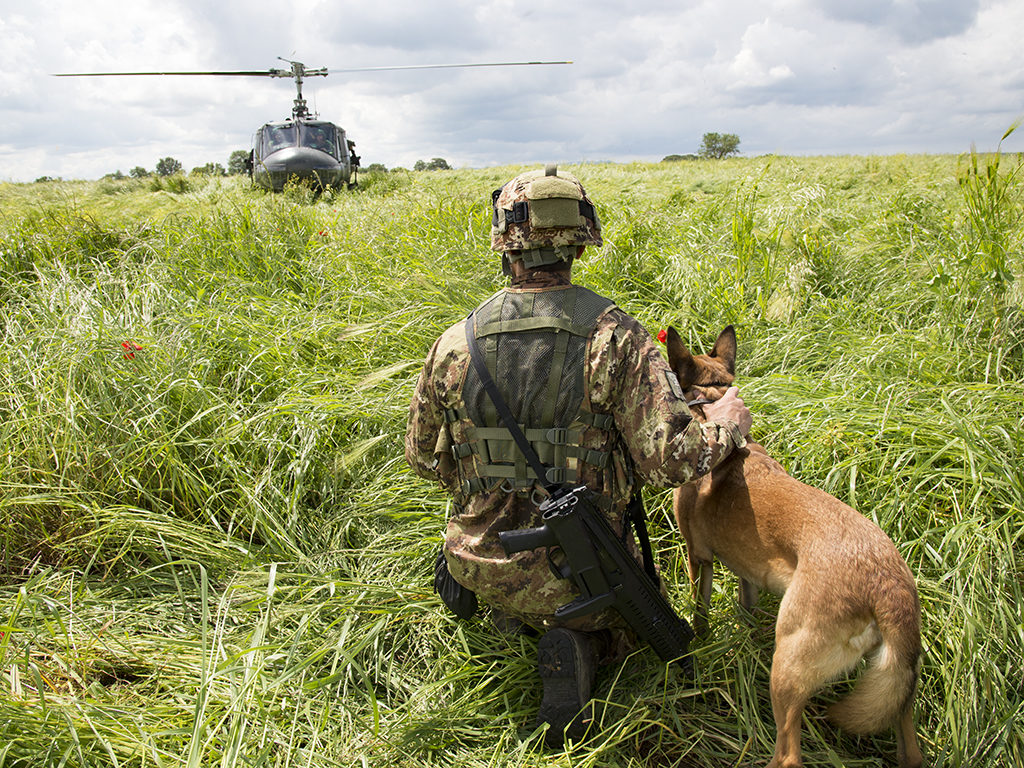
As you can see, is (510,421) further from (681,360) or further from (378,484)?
(378,484)

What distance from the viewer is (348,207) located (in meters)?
8.53

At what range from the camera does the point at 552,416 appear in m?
2.23

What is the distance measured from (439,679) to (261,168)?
40.0 ft

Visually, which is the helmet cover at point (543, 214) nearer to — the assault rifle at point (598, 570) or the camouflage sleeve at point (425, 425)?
the camouflage sleeve at point (425, 425)

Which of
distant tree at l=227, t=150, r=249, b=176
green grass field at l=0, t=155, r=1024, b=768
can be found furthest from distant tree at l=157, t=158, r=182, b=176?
green grass field at l=0, t=155, r=1024, b=768

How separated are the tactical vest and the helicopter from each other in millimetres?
10175

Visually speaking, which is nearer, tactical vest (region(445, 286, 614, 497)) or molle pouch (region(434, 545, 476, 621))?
tactical vest (region(445, 286, 614, 497))

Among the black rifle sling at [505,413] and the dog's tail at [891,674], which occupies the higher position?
the black rifle sling at [505,413]

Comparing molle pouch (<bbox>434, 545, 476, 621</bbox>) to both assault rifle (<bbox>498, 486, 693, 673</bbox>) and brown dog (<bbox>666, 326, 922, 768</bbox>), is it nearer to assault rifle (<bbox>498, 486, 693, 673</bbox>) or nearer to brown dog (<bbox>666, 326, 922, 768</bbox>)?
assault rifle (<bbox>498, 486, 693, 673</bbox>)

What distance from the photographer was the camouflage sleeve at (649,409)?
2123 mm

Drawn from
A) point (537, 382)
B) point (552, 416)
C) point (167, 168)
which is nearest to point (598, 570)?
point (552, 416)

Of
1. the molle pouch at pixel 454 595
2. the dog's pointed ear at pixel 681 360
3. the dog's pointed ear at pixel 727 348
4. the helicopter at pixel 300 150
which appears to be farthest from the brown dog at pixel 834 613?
the helicopter at pixel 300 150

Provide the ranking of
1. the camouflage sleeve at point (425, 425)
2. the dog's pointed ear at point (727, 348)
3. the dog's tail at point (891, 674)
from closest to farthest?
the dog's tail at point (891, 674) < the camouflage sleeve at point (425, 425) < the dog's pointed ear at point (727, 348)

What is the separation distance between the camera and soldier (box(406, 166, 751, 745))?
7.17 feet
